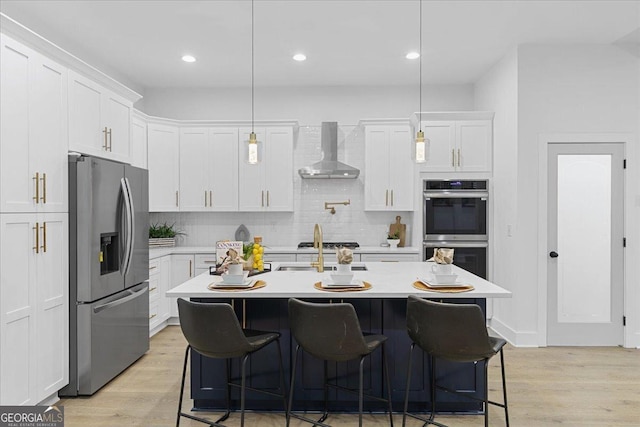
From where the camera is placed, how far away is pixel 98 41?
4246 mm

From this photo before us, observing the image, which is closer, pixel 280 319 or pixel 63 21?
pixel 280 319

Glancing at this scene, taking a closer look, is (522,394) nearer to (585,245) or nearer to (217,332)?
(585,245)

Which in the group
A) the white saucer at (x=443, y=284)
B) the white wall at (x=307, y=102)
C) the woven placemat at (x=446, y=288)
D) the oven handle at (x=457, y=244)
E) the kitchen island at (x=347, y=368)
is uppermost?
the white wall at (x=307, y=102)

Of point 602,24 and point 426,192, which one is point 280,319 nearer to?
point 426,192

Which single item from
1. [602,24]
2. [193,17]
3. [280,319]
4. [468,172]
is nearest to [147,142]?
[193,17]

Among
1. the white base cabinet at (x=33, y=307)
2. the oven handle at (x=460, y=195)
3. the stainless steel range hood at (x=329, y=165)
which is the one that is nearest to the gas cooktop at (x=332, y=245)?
the stainless steel range hood at (x=329, y=165)

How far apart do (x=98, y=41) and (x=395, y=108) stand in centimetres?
356

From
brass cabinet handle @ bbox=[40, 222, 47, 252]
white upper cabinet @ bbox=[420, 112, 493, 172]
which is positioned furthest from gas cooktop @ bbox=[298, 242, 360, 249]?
brass cabinet handle @ bbox=[40, 222, 47, 252]

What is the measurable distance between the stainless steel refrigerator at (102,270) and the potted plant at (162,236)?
4.81 ft

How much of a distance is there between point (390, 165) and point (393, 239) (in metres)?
0.95

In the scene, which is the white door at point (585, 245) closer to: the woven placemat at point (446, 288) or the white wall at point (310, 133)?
the white wall at point (310, 133)

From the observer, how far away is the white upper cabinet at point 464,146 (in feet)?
16.7

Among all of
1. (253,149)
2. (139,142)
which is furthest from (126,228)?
(139,142)

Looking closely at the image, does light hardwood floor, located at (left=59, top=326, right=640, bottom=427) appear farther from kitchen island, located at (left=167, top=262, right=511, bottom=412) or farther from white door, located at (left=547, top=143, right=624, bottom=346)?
white door, located at (left=547, top=143, right=624, bottom=346)
